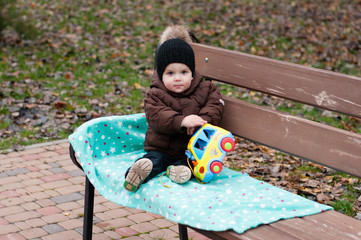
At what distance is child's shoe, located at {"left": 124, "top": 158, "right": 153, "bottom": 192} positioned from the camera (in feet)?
10.0

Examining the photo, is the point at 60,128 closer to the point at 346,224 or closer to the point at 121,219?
the point at 121,219

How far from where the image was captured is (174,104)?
3385mm

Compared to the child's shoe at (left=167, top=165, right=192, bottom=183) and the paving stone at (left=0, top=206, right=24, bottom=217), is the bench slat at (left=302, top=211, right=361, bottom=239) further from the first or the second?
the paving stone at (left=0, top=206, right=24, bottom=217)

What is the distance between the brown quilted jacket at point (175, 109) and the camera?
10.9 ft

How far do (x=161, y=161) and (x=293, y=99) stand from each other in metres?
0.86

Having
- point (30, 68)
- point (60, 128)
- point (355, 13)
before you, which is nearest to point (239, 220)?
point (60, 128)

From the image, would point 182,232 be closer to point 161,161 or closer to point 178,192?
point 161,161

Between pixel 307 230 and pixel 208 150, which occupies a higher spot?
pixel 208 150

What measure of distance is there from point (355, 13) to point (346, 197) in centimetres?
994

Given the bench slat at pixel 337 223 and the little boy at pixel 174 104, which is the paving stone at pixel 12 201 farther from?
the bench slat at pixel 337 223

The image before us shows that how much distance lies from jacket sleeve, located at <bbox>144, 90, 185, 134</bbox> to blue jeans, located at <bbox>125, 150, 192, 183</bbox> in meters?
0.14

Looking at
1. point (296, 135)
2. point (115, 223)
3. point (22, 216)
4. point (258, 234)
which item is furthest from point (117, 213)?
point (258, 234)

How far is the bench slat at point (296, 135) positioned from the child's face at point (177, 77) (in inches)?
14.5

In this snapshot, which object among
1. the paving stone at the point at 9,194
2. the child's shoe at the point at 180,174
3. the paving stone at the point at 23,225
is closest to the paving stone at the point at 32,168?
the paving stone at the point at 9,194
